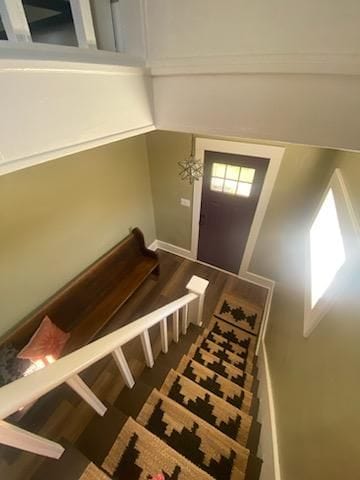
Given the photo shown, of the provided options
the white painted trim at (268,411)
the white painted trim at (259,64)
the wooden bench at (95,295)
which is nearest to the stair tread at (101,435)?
the white painted trim at (268,411)

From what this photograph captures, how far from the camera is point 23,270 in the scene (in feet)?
6.06

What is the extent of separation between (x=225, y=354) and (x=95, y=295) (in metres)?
1.68

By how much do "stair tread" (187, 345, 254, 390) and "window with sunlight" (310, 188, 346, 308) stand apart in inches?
40.7

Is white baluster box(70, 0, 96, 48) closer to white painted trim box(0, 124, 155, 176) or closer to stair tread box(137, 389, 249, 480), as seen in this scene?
white painted trim box(0, 124, 155, 176)

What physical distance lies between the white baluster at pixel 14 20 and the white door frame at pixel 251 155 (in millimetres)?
2008

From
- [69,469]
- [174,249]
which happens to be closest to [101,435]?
[69,469]

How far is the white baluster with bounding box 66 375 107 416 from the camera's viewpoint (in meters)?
0.86

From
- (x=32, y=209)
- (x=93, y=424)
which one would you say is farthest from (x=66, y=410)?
(x=32, y=209)

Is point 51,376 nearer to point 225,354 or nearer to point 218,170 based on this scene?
point 225,354

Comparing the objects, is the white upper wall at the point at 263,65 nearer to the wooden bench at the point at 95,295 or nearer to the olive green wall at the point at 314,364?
the olive green wall at the point at 314,364

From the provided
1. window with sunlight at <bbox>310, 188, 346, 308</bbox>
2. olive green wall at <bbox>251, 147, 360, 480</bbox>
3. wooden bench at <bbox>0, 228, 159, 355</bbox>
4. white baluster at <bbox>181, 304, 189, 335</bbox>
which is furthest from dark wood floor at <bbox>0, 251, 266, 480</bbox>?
window with sunlight at <bbox>310, 188, 346, 308</bbox>

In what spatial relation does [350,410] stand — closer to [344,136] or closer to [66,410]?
[344,136]

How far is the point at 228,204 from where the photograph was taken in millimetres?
2732

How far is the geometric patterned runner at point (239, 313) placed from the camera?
104 inches
